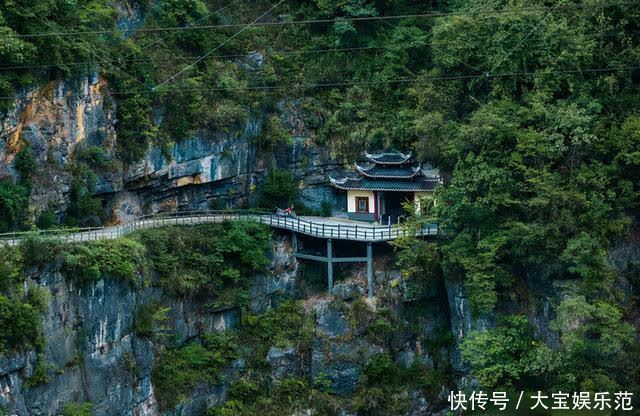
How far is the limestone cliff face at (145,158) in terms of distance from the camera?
110 feet

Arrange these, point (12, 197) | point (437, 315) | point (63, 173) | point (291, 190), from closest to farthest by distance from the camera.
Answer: point (12, 197) → point (63, 173) → point (437, 315) → point (291, 190)

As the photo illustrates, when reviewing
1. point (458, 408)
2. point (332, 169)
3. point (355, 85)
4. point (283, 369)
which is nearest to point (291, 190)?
point (332, 169)

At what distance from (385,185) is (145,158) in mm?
9134

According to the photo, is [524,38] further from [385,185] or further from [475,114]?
[385,185]

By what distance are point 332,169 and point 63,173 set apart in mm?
11600

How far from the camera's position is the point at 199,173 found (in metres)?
38.8

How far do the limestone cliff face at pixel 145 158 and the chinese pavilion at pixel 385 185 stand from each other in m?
1.58

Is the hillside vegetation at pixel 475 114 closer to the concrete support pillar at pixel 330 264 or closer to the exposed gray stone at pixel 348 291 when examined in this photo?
the exposed gray stone at pixel 348 291

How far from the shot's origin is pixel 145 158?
3712 centimetres

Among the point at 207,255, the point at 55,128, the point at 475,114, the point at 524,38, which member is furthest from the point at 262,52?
the point at 524,38

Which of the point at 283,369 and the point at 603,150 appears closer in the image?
the point at 603,150

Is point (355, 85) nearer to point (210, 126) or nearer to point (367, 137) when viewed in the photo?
point (367, 137)

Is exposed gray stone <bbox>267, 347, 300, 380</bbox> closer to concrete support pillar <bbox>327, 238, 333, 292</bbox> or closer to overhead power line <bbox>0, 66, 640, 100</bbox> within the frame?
concrete support pillar <bbox>327, 238, 333, 292</bbox>

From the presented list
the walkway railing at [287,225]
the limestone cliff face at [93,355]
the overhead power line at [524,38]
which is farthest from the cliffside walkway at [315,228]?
the overhead power line at [524,38]
